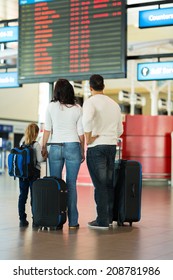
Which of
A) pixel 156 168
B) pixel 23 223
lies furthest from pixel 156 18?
pixel 156 168

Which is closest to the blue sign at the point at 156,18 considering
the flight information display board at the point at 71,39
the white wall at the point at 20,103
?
the flight information display board at the point at 71,39

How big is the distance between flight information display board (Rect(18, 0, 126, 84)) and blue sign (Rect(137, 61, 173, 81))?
1779 mm

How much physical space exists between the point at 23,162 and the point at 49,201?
0.59m

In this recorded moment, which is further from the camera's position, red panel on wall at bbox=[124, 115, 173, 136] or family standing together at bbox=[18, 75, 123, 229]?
red panel on wall at bbox=[124, 115, 173, 136]

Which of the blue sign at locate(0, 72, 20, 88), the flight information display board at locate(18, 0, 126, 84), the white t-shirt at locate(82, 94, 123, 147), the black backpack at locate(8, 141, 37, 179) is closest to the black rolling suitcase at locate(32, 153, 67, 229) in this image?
the black backpack at locate(8, 141, 37, 179)

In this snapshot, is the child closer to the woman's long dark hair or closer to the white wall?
the woman's long dark hair

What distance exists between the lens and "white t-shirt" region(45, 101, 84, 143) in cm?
616

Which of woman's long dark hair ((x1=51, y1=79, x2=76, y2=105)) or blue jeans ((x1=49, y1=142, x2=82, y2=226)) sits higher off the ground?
woman's long dark hair ((x1=51, y1=79, x2=76, y2=105))

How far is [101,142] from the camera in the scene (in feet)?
20.3

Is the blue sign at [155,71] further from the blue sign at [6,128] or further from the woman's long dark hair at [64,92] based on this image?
the blue sign at [6,128]

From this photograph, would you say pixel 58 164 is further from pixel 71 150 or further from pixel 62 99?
pixel 62 99

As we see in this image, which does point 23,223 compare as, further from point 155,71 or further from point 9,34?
point 9,34

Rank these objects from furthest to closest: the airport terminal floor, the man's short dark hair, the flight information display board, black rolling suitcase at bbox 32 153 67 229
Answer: the flight information display board, the man's short dark hair, black rolling suitcase at bbox 32 153 67 229, the airport terminal floor
